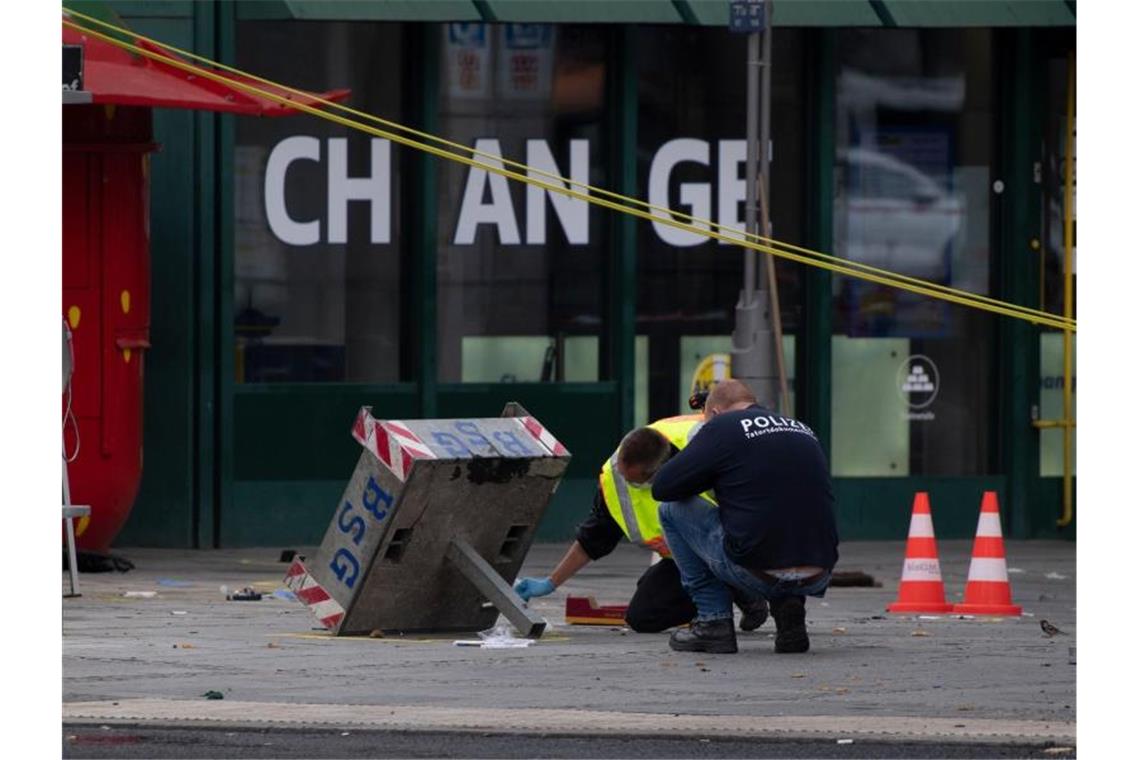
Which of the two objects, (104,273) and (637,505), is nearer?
(637,505)

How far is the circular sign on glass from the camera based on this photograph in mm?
18578

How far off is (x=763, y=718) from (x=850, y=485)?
31.6 feet

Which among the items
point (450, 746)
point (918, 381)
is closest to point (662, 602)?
point (450, 746)

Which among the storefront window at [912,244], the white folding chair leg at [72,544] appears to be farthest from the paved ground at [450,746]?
the storefront window at [912,244]

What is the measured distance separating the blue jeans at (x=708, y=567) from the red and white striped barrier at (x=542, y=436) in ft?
1.79

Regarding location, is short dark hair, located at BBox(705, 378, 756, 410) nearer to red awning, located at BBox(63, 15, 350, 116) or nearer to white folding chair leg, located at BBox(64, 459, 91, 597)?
white folding chair leg, located at BBox(64, 459, 91, 597)

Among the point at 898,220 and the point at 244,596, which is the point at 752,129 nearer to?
the point at 898,220

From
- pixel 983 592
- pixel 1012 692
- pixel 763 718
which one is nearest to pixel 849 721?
pixel 763 718

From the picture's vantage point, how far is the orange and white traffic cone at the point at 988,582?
13.5m

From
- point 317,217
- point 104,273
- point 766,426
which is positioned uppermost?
point 317,217

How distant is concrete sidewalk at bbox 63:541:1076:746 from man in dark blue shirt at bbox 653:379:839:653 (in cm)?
19

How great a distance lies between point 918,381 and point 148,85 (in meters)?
6.12

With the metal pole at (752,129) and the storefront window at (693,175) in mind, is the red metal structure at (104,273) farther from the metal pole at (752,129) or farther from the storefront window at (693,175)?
the storefront window at (693,175)

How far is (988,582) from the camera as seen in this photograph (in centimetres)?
1352
